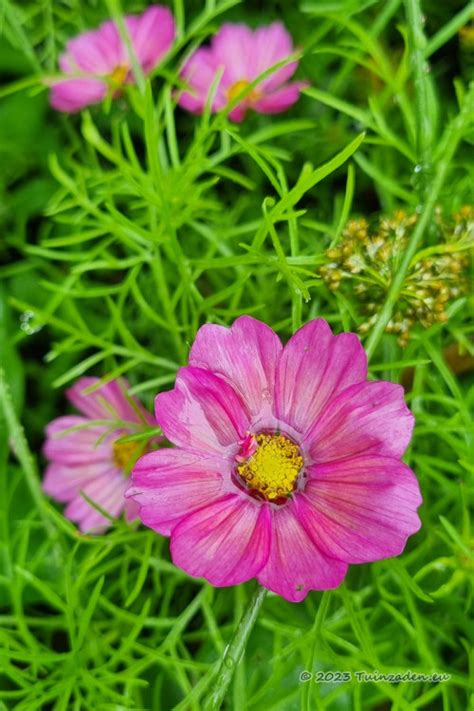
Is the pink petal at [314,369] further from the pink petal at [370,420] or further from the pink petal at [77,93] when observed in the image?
the pink petal at [77,93]

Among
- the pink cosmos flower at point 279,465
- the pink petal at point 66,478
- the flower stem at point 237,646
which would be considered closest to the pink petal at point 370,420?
the pink cosmos flower at point 279,465

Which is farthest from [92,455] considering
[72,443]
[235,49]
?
[235,49]

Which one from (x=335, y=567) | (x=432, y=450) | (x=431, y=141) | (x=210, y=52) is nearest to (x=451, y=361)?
(x=432, y=450)

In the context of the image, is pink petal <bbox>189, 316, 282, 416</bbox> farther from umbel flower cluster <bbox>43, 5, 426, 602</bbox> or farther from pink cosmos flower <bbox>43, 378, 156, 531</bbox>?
pink cosmos flower <bbox>43, 378, 156, 531</bbox>

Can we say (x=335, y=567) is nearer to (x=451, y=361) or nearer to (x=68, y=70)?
(x=451, y=361)

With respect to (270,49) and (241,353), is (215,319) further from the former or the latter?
(270,49)

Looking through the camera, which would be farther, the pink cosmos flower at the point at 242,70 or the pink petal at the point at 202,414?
the pink cosmos flower at the point at 242,70
